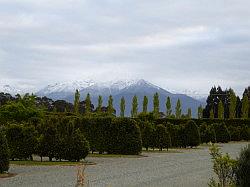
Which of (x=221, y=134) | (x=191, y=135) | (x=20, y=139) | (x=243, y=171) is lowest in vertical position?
(x=243, y=171)

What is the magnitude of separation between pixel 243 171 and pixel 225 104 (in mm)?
81426

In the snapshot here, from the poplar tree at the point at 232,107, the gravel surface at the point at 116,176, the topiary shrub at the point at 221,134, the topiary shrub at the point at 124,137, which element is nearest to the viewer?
the gravel surface at the point at 116,176

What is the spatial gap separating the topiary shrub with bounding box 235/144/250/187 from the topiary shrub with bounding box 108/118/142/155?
17.1 meters

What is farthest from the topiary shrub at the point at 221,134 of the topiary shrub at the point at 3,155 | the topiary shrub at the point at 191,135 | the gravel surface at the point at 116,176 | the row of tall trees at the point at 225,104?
the topiary shrub at the point at 3,155

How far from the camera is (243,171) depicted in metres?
9.02

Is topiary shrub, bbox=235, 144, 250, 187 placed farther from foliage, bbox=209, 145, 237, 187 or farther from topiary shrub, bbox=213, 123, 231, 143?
topiary shrub, bbox=213, 123, 231, 143

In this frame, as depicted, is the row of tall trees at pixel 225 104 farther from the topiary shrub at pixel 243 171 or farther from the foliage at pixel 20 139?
the topiary shrub at pixel 243 171

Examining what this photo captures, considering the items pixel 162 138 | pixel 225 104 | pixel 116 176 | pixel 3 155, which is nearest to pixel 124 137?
pixel 162 138

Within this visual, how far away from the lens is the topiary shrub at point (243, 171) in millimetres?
8969

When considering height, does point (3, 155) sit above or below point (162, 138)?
below

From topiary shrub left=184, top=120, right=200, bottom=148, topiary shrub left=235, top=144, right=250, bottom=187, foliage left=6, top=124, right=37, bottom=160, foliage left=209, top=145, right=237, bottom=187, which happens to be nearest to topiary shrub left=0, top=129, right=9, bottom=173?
foliage left=6, top=124, right=37, bottom=160

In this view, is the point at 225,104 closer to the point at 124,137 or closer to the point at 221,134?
the point at 221,134

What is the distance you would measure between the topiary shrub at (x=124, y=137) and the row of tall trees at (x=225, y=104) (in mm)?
46289

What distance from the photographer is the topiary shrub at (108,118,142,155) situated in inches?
1033
